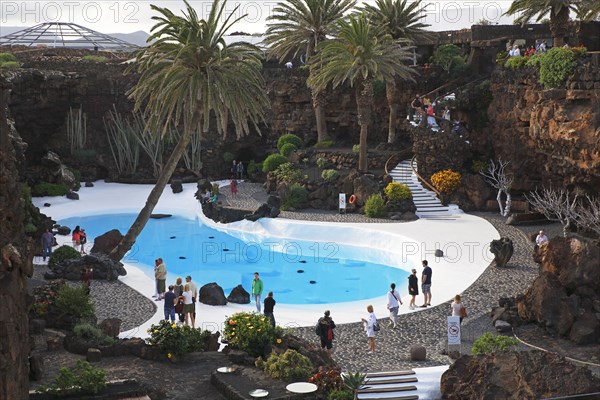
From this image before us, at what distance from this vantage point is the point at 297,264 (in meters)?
36.4

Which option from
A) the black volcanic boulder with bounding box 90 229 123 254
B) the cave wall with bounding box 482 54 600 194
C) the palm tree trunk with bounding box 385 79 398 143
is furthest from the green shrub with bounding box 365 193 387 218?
the black volcanic boulder with bounding box 90 229 123 254

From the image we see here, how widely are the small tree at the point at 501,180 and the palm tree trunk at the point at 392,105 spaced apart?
7039mm

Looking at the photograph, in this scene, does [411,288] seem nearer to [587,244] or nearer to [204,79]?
[587,244]

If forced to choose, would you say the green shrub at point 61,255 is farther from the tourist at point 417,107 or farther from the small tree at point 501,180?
the tourist at point 417,107

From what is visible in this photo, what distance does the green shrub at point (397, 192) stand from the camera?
135ft

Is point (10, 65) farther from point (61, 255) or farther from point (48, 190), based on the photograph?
point (61, 255)

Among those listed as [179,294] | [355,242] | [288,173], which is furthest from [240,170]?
[179,294]

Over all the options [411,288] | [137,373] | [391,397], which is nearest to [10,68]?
[411,288]

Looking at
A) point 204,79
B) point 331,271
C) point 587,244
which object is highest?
point 204,79

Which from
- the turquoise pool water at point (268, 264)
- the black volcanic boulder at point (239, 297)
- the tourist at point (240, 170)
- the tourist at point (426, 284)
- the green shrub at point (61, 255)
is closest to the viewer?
the tourist at point (426, 284)

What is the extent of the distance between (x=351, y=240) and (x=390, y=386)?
19.3 metres

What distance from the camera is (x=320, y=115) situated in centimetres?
5038

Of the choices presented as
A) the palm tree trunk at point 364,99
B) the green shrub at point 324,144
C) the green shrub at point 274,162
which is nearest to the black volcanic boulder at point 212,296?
the palm tree trunk at point 364,99

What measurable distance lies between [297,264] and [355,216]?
590 cm
